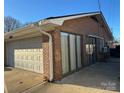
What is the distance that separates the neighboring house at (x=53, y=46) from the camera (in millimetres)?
6180

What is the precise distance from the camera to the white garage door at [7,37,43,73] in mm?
7922

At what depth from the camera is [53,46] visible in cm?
621

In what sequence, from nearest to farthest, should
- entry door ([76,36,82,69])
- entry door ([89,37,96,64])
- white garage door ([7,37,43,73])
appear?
white garage door ([7,37,43,73]) → entry door ([76,36,82,69]) → entry door ([89,37,96,64])

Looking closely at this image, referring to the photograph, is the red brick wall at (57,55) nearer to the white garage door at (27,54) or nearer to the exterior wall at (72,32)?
the exterior wall at (72,32)

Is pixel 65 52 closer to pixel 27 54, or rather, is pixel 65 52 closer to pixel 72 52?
pixel 72 52

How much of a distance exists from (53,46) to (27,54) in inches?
140

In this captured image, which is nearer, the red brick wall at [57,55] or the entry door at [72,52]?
the red brick wall at [57,55]

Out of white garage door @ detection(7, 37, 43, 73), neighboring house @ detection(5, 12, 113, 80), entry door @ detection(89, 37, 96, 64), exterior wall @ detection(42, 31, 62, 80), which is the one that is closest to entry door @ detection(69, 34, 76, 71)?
neighboring house @ detection(5, 12, 113, 80)

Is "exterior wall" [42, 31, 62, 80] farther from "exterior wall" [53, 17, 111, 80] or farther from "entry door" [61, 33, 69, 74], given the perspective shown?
"entry door" [61, 33, 69, 74]

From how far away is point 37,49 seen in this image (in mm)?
8055

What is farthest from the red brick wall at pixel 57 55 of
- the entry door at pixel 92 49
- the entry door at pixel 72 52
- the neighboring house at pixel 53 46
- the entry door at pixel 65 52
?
the entry door at pixel 92 49

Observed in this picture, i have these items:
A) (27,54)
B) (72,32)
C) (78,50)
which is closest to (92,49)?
(78,50)

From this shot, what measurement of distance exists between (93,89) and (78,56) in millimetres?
3713

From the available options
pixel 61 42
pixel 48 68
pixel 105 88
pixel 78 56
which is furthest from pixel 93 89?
pixel 78 56
